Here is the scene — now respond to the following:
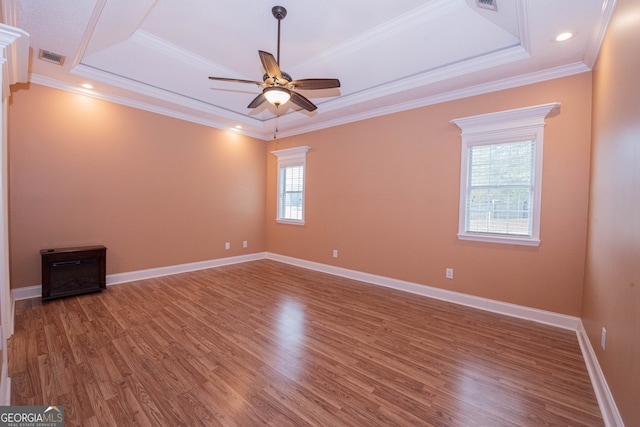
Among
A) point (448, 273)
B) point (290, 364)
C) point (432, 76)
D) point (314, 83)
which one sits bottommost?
point (290, 364)

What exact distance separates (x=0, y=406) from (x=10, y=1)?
8.84 ft

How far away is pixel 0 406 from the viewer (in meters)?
1.46

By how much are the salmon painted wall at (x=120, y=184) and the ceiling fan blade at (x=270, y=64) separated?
2.98 m

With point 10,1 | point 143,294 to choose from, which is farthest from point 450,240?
point 10,1

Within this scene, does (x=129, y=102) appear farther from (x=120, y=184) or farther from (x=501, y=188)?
(x=501, y=188)

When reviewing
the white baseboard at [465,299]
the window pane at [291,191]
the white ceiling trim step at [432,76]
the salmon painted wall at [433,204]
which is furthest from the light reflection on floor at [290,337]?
the white ceiling trim step at [432,76]

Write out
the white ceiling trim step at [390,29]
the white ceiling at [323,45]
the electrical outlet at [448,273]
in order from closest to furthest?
the white ceiling at [323,45] < the white ceiling trim step at [390,29] < the electrical outlet at [448,273]

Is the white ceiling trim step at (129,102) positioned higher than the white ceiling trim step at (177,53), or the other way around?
the white ceiling trim step at (177,53)

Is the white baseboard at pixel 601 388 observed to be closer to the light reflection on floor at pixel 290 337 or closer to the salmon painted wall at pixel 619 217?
the salmon painted wall at pixel 619 217

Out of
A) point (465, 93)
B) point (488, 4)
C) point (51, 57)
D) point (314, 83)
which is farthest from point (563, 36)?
point (51, 57)

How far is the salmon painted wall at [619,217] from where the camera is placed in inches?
56.6

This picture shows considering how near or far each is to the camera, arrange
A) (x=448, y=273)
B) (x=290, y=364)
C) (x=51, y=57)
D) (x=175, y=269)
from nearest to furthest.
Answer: (x=290, y=364)
(x=51, y=57)
(x=448, y=273)
(x=175, y=269)

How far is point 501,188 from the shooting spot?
323 cm

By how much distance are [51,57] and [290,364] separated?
4075 mm
